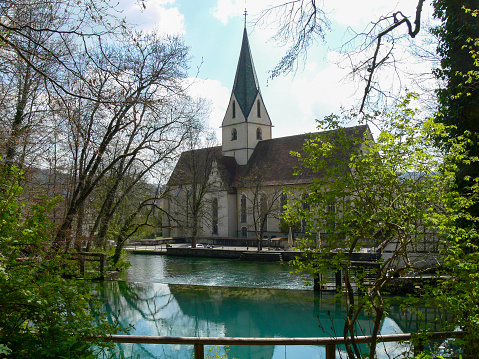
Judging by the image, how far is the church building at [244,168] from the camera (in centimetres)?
4328

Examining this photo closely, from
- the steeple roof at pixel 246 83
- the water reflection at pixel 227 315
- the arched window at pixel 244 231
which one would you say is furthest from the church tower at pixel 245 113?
the water reflection at pixel 227 315

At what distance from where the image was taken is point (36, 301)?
3.71 meters

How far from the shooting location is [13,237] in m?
3.97

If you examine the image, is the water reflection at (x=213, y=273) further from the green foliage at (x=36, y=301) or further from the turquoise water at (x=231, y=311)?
the green foliage at (x=36, y=301)

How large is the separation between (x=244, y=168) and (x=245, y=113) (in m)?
6.40

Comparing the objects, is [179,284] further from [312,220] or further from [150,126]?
[312,220]

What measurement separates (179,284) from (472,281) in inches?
680

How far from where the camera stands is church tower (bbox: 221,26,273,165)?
4872 cm

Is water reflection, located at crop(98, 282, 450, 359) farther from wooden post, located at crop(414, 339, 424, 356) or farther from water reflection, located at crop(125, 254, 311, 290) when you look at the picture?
wooden post, located at crop(414, 339, 424, 356)

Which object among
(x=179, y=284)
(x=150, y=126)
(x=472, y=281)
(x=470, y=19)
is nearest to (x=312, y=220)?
(x=472, y=281)

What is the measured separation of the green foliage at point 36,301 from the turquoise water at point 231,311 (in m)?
5.31

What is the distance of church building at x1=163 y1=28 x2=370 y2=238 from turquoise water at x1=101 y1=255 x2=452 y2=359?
19891mm

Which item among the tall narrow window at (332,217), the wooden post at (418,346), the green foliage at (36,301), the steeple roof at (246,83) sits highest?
the steeple roof at (246,83)

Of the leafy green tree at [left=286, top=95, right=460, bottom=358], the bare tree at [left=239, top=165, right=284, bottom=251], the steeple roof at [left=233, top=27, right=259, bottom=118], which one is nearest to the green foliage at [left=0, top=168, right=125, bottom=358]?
the leafy green tree at [left=286, top=95, right=460, bottom=358]
